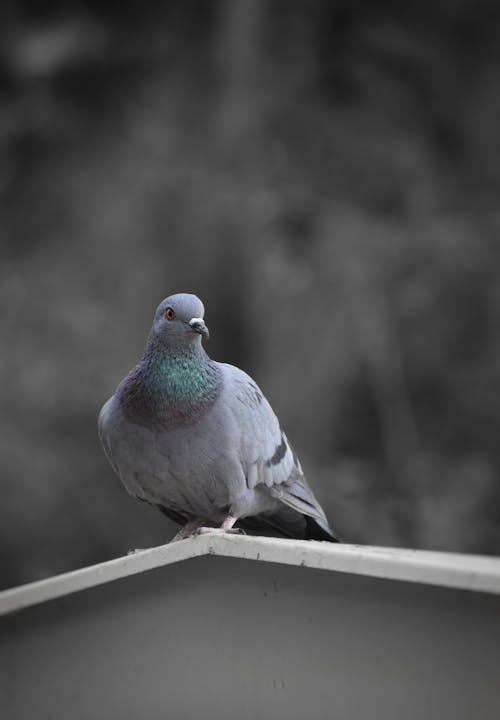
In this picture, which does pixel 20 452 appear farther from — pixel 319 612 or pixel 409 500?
pixel 319 612

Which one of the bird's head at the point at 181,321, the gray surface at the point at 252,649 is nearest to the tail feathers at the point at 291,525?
the bird's head at the point at 181,321

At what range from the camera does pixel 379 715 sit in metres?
2.08

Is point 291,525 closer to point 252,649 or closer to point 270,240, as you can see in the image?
point 252,649

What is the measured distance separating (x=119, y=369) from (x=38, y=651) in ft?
18.6

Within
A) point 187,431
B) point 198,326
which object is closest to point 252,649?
point 187,431

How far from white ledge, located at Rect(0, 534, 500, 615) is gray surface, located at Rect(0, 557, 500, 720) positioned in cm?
8

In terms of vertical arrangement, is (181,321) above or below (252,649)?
above

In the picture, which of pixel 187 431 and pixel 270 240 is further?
pixel 270 240

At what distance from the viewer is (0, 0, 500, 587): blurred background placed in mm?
8164

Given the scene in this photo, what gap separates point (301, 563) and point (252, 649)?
338 mm

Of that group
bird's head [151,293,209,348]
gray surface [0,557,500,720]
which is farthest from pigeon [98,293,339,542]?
gray surface [0,557,500,720]

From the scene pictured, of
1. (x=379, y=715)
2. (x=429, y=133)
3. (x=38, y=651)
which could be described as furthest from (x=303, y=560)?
(x=429, y=133)

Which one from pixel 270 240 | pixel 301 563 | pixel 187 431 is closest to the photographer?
pixel 301 563

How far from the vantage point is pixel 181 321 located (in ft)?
10.6
